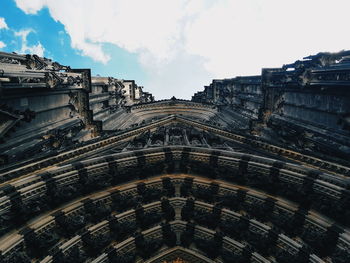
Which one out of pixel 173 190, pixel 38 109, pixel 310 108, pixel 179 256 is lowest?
pixel 179 256

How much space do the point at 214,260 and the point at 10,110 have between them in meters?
12.3

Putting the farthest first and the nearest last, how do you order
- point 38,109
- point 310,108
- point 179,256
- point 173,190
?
point 310,108 → point 38,109 → point 173,190 → point 179,256

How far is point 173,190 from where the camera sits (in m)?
14.4

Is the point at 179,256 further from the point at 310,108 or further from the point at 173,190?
the point at 310,108

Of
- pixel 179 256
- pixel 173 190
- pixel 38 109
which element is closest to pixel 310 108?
pixel 173 190

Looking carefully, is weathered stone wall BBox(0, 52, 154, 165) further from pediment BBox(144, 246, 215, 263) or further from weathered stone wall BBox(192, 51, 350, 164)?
weathered stone wall BBox(192, 51, 350, 164)

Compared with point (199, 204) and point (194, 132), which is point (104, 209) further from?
point (194, 132)

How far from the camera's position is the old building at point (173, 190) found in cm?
1008

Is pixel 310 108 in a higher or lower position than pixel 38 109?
higher

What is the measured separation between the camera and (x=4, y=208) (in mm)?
9609

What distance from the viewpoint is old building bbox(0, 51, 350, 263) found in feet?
33.1

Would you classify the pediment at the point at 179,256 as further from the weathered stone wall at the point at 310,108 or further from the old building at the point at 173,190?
the weathered stone wall at the point at 310,108

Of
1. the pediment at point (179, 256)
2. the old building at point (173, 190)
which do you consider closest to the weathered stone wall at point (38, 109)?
the old building at point (173, 190)

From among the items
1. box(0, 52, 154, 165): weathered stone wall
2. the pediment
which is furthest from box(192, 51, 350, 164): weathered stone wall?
box(0, 52, 154, 165): weathered stone wall
